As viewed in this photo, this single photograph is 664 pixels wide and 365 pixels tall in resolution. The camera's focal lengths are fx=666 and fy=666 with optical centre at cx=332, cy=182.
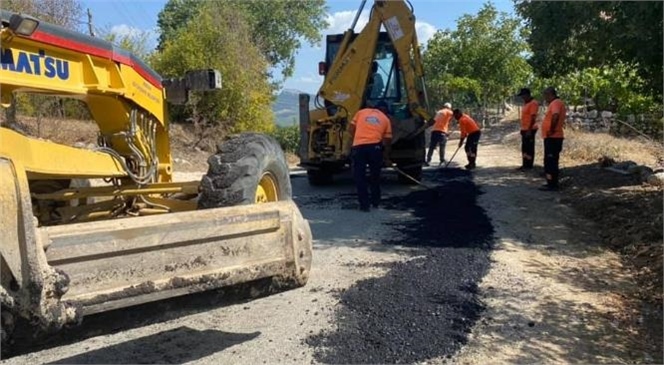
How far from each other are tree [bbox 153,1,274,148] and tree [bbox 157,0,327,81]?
631 inches

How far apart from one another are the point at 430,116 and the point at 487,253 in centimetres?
508

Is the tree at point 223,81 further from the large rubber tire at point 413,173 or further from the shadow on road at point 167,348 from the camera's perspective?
the shadow on road at point 167,348

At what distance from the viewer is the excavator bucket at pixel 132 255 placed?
2.75 metres

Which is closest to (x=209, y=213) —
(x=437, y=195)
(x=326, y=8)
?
(x=437, y=195)

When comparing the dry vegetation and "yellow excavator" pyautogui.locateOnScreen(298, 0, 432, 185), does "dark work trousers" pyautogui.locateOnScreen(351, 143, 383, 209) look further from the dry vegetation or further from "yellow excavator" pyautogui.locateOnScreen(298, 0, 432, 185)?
the dry vegetation

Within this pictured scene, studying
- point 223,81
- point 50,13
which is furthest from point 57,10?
point 223,81

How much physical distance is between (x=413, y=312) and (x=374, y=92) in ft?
24.8

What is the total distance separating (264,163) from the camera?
15.3ft

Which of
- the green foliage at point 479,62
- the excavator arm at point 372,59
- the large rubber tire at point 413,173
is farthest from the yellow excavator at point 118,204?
the green foliage at point 479,62

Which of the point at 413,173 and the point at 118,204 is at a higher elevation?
the point at 118,204

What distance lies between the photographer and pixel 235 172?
4.41 meters

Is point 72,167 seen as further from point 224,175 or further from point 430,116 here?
point 430,116

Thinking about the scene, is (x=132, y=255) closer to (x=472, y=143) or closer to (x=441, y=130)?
(x=472, y=143)

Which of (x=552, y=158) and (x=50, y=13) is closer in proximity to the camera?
(x=552, y=158)
